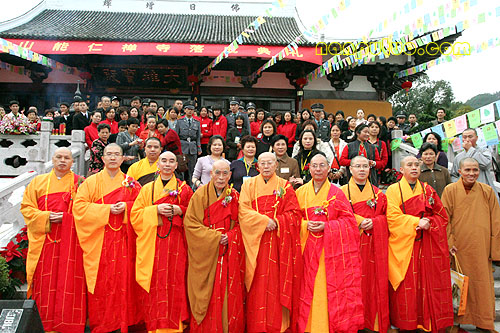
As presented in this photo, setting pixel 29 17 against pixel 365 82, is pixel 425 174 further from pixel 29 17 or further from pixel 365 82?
pixel 29 17

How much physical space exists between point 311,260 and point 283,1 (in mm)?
4813

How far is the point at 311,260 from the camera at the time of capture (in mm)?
3639

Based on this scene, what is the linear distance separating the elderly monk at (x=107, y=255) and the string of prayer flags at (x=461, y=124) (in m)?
5.45

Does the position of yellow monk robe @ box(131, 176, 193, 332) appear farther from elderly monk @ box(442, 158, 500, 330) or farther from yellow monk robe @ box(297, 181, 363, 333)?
elderly monk @ box(442, 158, 500, 330)

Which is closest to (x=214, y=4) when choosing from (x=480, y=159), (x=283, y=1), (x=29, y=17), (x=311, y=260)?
(x=29, y=17)

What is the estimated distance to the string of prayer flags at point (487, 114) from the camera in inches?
221

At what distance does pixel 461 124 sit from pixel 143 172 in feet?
17.2

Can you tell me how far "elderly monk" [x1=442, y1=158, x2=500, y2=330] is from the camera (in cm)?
388

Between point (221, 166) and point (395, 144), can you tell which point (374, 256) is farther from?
point (395, 144)

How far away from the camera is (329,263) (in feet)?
11.8

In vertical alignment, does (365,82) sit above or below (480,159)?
above

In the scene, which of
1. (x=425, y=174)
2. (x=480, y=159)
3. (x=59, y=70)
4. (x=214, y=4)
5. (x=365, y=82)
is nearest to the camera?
(x=425, y=174)

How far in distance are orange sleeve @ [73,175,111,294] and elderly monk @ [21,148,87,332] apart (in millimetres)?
118

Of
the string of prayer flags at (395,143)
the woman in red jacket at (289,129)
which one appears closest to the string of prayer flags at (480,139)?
the string of prayer flags at (395,143)
